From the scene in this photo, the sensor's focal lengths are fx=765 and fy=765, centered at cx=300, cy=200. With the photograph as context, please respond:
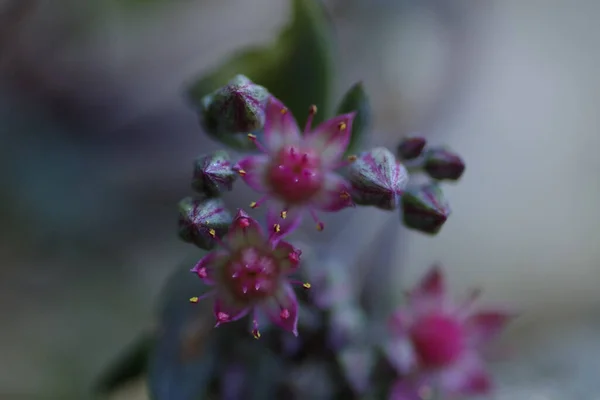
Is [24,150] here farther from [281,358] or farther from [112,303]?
[281,358]

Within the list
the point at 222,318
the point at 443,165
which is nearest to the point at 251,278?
the point at 222,318

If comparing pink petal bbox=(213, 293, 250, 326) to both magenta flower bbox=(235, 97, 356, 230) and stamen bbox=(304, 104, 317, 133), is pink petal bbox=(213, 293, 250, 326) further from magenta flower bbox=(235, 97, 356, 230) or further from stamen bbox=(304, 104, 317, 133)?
stamen bbox=(304, 104, 317, 133)

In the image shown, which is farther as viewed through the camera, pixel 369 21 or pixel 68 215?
pixel 369 21

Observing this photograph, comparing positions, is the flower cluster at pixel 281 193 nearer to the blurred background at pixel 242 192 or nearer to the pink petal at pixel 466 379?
the pink petal at pixel 466 379

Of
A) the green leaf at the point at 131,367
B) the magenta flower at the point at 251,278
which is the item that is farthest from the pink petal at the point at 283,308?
the green leaf at the point at 131,367

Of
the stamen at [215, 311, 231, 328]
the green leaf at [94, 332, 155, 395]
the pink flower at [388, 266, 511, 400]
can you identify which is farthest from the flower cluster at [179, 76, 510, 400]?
the green leaf at [94, 332, 155, 395]

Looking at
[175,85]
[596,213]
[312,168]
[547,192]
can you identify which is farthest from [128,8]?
[596,213]
